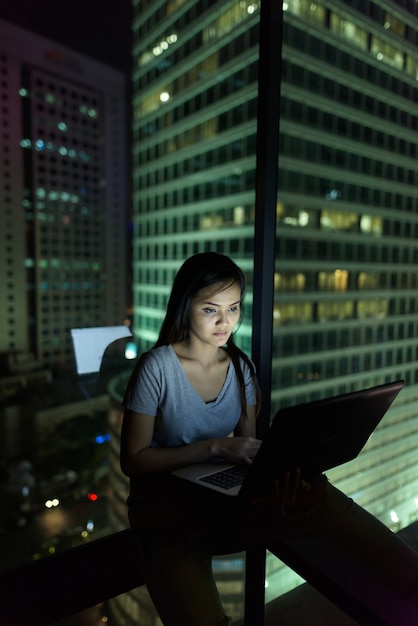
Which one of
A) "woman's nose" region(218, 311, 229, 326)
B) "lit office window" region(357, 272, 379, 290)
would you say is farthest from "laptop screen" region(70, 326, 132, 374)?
"lit office window" region(357, 272, 379, 290)

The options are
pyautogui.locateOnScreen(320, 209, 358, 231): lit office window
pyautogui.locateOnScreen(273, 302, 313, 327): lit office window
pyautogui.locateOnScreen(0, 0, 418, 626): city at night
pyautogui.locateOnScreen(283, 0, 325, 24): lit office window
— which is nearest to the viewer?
pyautogui.locateOnScreen(283, 0, 325, 24): lit office window

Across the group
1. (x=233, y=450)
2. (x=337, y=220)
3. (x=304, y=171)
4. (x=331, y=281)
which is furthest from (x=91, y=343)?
(x=337, y=220)

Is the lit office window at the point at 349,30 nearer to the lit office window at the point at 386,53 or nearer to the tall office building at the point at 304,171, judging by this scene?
the tall office building at the point at 304,171

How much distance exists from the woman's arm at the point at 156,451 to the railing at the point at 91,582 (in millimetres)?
511

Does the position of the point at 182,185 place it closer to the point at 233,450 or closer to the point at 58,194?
the point at 58,194

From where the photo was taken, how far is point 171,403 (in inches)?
46.2

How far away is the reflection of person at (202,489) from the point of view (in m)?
0.98

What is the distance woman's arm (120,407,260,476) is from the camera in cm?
110

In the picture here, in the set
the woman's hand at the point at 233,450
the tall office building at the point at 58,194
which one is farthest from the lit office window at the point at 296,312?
the woman's hand at the point at 233,450

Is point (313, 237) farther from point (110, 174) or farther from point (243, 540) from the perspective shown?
point (243, 540)

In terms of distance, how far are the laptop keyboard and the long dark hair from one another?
0.40 metres

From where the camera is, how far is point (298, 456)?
979mm

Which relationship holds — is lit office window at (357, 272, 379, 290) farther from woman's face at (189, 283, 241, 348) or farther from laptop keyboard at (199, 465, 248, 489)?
laptop keyboard at (199, 465, 248, 489)

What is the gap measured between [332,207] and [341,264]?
6.20m
